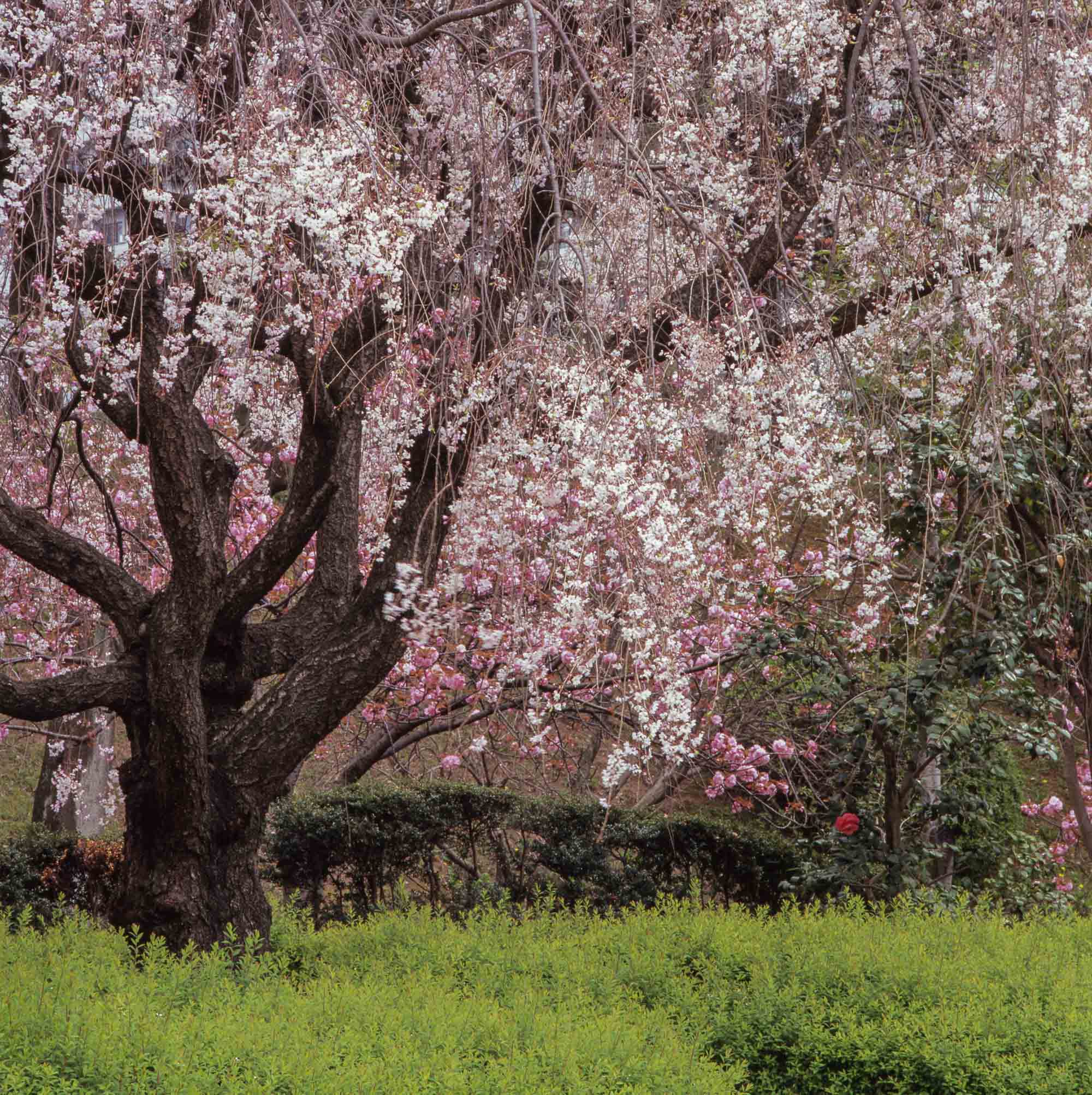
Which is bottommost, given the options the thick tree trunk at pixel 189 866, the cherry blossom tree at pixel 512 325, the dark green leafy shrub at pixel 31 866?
the dark green leafy shrub at pixel 31 866

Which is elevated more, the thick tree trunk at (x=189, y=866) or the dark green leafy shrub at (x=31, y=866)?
the thick tree trunk at (x=189, y=866)

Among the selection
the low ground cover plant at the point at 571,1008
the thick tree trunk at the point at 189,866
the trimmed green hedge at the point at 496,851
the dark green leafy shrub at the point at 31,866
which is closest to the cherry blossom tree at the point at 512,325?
the thick tree trunk at the point at 189,866

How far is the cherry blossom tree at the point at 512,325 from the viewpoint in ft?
10.8

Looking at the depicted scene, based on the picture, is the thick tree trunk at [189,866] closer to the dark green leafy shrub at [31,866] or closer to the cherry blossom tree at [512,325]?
the cherry blossom tree at [512,325]

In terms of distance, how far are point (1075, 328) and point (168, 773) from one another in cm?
370

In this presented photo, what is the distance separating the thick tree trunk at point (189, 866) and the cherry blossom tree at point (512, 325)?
0.6 inches

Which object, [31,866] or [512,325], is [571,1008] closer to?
[512,325]

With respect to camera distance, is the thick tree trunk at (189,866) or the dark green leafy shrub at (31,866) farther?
the dark green leafy shrub at (31,866)

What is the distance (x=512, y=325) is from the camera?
166 inches

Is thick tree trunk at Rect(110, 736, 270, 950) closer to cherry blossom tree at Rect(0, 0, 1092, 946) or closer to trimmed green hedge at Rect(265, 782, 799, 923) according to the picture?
cherry blossom tree at Rect(0, 0, 1092, 946)

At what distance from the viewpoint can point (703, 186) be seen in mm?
3818

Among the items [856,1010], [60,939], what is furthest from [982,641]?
[60,939]

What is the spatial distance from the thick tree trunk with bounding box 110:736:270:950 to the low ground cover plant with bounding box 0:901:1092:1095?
14 centimetres

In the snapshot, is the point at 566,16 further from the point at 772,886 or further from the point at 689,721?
the point at 772,886
